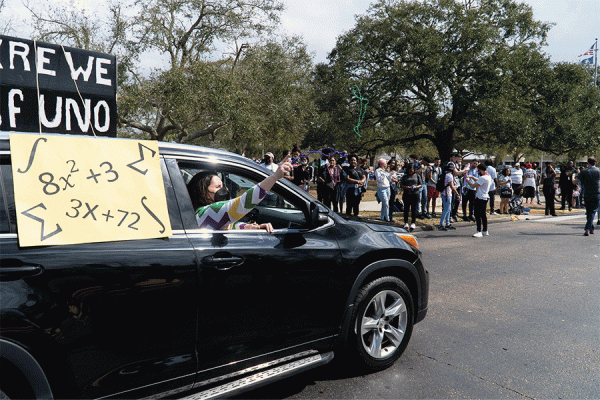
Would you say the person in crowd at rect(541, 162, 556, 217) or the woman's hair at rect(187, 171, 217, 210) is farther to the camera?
the person in crowd at rect(541, 162, 556, 217)

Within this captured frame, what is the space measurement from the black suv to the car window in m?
0.01

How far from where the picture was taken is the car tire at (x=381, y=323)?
3293mm

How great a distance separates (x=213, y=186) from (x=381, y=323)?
1.67 meters

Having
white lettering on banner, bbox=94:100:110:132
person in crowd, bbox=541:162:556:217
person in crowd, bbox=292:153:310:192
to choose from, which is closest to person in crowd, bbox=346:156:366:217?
person in crowd, bbox=292:153:310:192

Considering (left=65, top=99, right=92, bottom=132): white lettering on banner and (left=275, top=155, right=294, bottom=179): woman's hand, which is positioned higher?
(left=65, top=99, right=92, bottom=132): white lettering on banner

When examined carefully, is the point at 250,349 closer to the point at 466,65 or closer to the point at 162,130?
the point at 162,130

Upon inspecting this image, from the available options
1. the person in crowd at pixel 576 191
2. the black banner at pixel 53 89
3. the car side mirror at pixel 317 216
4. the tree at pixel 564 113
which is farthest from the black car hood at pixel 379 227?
the tree at pixel 564 113

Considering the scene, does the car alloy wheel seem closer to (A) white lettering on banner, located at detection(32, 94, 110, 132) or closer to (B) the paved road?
(B) the paved road

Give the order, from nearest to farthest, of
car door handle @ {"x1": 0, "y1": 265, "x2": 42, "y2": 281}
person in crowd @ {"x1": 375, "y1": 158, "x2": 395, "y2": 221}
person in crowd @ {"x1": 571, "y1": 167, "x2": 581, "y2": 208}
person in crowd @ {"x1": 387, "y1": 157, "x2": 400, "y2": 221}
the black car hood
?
car door handle @ {"x1": 0, "y1": 265, "x2": 42, "y2": 281} < the black car hood < person in crowd @ {"x1": 375, "y1": 158, "x2": 395, "y2": 221} < person in crowd @ {"x1": 387, "y1": 157, "x2": 400, "y2": 221} < person in crowd @ {"x1": 571, "y1": 167, "x2": 581, "y2": 208}

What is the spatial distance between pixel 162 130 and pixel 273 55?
22.2 ft

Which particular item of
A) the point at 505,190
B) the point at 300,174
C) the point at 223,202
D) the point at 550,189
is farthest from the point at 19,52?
the point at 550,189

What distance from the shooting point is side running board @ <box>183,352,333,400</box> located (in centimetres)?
252

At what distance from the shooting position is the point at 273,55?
73.5 feet

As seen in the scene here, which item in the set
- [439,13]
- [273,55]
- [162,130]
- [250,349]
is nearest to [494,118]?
[439,13]
